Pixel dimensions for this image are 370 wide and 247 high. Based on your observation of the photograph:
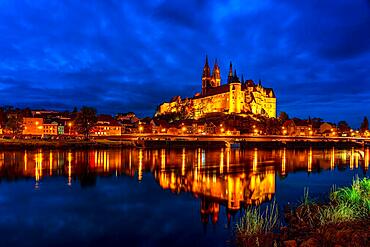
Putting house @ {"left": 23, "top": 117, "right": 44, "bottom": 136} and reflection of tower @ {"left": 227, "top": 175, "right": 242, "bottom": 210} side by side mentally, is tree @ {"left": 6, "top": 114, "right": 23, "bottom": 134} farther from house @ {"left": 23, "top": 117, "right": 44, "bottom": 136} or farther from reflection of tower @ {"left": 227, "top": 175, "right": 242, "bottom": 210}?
reflection of tower @ {"left": 227, "top": 175, "right": 242, "bottom": 210}

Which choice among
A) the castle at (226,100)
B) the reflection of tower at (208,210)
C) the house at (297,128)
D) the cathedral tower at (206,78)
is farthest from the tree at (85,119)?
the cathedral tower at (206,78)

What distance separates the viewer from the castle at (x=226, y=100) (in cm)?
14950

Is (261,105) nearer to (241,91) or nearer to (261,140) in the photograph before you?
(241,91)

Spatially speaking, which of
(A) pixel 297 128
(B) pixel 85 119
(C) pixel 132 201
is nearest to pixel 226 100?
(A) pixel 297 128

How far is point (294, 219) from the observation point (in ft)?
47.0

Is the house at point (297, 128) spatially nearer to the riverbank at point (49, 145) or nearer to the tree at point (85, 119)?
the tree at point (85, 119)

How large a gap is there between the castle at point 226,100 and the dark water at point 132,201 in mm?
114076

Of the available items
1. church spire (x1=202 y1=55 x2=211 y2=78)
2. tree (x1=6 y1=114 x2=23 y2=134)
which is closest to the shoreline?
tree (x1=6 y1=114 x2=23 y2=134)

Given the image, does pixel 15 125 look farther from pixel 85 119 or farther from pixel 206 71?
pixel 206 71

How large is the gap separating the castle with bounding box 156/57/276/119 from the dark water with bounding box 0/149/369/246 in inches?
4491

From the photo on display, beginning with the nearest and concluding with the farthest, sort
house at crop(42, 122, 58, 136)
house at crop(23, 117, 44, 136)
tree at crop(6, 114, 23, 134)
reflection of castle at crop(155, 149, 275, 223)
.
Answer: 1. reflection of castle at crop(155, 149, 275, 223)
2. tree at crop(6, 114, 23, 134)
3. house at crop(23, 117, 44, 136)
4. house at crop(42, 122, 58, 136)

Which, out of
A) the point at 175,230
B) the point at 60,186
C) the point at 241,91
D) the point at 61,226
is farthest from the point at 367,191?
the point at 241,91

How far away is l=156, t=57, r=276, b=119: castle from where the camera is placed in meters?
150

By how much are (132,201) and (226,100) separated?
133017 mm
